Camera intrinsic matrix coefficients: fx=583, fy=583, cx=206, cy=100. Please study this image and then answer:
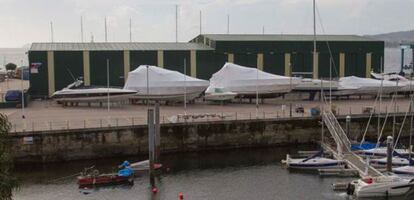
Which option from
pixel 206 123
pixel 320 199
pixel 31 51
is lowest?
pixel 320 199

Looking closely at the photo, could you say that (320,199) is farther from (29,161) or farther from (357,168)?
(29,161)

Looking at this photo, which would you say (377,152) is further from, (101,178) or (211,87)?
(211,87)

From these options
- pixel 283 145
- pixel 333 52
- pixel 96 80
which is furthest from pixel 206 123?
pixel 333 52

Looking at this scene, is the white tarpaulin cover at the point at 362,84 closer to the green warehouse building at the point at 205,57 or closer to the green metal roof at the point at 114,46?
the green warehouse building at the point at 205,57

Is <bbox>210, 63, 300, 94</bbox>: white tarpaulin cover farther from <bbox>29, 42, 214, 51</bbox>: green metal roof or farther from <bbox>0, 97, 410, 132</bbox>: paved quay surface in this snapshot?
<bbox>29, 42, 214, 51</bbox>: green metal roof

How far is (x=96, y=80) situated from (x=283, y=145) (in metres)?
Answer: 27.3

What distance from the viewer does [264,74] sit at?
68.4 meters

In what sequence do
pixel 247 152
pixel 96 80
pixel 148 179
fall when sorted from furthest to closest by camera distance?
pixel 96 80
pixel 247 152
pixel 148 179

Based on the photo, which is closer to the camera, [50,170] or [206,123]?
[50,170]

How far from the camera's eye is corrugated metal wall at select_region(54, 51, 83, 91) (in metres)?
68.9

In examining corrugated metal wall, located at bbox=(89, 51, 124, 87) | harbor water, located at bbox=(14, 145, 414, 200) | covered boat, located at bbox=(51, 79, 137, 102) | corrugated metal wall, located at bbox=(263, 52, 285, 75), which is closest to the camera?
harbor water, located at bbox=(14, 145, 414, 200)

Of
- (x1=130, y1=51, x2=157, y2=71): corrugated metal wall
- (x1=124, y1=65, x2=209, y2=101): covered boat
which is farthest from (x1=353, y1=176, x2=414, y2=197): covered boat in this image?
(x1=130, y1=51, x2=157, y2=71): corrugated metal wall

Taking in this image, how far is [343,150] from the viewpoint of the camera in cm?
4622

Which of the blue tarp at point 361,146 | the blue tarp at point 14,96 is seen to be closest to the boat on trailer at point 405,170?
the blue tarp at point 361,146
